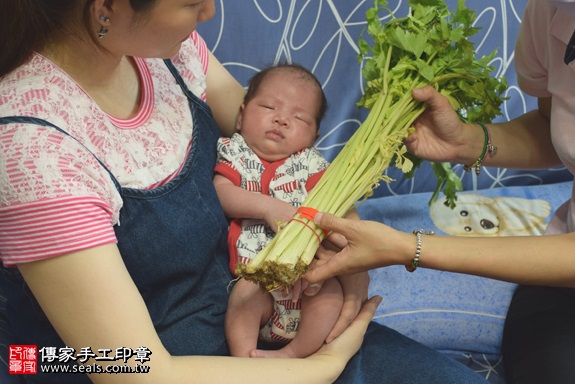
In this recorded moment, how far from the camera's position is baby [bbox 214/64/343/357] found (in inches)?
56.5

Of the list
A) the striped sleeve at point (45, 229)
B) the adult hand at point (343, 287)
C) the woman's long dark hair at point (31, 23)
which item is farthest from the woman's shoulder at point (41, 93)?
the adult hand at point (343, 287)

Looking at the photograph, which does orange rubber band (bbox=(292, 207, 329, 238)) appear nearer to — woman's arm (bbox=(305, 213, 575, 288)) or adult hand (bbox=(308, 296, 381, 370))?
woman's arm (bbox=(305, 213, 575, 288))

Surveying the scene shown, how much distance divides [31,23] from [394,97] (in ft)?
2.70

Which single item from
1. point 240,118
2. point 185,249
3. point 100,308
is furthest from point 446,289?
point 100,308

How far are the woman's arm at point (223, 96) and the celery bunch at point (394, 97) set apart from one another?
1.10 feet

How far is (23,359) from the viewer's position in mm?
1376

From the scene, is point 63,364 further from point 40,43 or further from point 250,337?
point 40,43

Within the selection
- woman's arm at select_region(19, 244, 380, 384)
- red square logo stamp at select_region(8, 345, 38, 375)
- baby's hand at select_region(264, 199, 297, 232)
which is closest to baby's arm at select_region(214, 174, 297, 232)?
baby's hand at select_region(264, 199, 297, 232)

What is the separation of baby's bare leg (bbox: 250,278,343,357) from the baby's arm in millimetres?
179

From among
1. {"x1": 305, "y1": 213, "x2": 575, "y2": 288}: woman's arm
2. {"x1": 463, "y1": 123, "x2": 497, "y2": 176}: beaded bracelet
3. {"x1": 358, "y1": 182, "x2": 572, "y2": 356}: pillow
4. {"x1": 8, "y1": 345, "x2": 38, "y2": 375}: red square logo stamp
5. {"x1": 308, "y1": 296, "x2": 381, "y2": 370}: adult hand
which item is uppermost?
{"x1": 463, "y1": 123, "x2": 497, "y2": 176}: beaded bracelet

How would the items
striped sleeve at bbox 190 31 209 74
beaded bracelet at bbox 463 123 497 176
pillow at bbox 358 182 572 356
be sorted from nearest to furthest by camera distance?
striped sleeve at bbox 190 31 209 74 → beaded bracelet at bbox 463 123 497 176 → pillow at bbox 358 182 572 356

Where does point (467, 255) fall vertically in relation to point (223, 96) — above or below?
below

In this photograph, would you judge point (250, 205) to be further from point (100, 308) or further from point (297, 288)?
point (100, 308)

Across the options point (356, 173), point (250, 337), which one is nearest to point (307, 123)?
point (356, 173)
